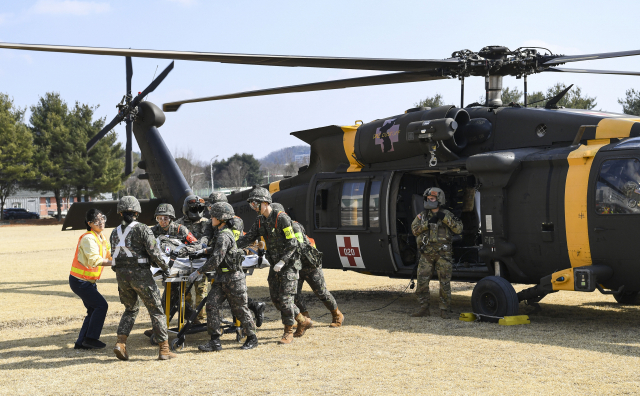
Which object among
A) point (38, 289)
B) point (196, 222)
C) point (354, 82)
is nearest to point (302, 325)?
point (196, 222)

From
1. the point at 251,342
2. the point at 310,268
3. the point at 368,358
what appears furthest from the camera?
the point at 310,268

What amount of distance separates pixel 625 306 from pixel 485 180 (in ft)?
10.7

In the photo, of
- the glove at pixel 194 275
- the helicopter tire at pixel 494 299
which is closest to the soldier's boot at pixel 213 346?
the glove at pixel 194 275

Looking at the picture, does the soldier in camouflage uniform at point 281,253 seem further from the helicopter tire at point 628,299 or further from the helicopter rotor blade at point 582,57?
the helicopter tire at point 628,299

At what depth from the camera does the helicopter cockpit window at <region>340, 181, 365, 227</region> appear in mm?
9844

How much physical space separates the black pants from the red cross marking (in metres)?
4.05

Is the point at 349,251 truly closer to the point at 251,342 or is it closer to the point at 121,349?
the point at 251,342

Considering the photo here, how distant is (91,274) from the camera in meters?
7.28

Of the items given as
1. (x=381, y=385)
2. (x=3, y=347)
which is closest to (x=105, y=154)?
(x=3, y=347)

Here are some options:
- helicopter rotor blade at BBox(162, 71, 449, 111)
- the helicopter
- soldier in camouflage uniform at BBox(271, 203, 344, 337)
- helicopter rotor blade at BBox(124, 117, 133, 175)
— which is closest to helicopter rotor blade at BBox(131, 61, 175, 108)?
helicopter rotor blade at BBox(124, 117, 133, 175)

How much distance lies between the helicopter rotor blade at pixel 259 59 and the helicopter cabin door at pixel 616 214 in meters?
2.65

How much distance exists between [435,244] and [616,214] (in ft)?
7.80

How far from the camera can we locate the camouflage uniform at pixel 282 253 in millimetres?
7367

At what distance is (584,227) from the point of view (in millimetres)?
7406
